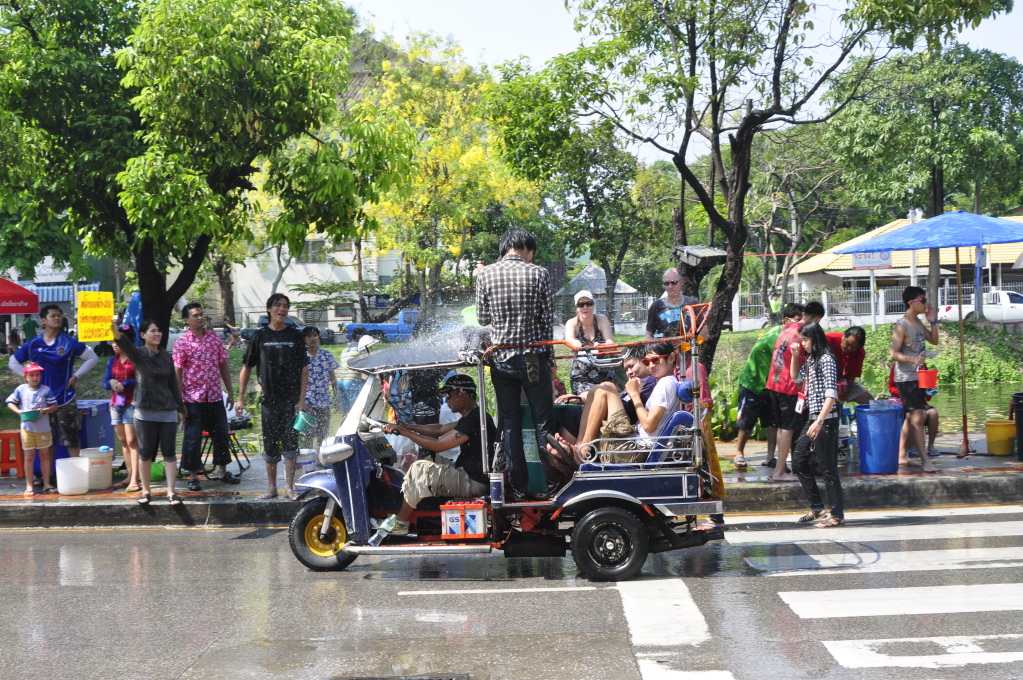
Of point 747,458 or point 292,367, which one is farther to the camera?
point 747,458

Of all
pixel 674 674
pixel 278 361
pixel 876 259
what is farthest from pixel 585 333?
pixel 876 259

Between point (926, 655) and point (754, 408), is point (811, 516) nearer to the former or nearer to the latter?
point (754, 408)

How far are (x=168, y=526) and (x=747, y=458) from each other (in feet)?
20.7

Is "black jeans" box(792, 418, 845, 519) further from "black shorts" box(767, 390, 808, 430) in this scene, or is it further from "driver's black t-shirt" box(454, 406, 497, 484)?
"driver's black t-shirt" box(454, 406, 497, 484)

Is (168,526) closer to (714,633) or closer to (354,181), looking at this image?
(354,181)

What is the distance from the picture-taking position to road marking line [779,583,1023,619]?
239 inches

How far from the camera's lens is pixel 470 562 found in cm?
786

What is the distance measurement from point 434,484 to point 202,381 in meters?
4.52

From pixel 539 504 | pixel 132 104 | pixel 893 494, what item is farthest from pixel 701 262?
pixel 132 104

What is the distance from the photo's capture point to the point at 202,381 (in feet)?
34.9

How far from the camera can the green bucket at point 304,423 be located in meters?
9.44

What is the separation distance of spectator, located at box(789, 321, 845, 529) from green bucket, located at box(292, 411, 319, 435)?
176 inches

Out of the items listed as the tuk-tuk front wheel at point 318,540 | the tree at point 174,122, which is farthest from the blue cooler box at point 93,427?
the tuk-tuk front wheel at point 318,540

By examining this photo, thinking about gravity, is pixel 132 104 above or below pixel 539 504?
above
